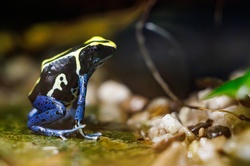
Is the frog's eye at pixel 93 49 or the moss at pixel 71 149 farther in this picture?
the frog's eye at pixel 93 49

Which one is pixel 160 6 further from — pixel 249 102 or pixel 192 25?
pixel 249 102

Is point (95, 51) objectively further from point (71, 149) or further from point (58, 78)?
point (71, 149)

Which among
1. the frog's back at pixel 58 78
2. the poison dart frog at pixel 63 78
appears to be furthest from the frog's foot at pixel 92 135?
the frog's back at pixel 58 78

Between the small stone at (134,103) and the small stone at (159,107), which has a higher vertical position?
the small stone at (134,103)

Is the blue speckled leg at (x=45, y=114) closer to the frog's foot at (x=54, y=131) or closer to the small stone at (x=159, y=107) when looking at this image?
the frog's foot at (x=54, y=131)

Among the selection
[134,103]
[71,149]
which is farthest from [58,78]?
[134,103]

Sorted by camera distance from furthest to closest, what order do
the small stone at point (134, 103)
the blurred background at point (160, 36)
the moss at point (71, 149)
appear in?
1. the blurred background at point (160, 36)
2. the small stone at point (134, 103)
3. the moss at point (71, 149)

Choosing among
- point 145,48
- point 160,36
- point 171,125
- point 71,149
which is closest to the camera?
point 71,149

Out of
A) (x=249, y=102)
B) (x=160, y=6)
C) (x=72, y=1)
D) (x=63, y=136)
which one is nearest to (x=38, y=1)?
(x=72, y=1)
